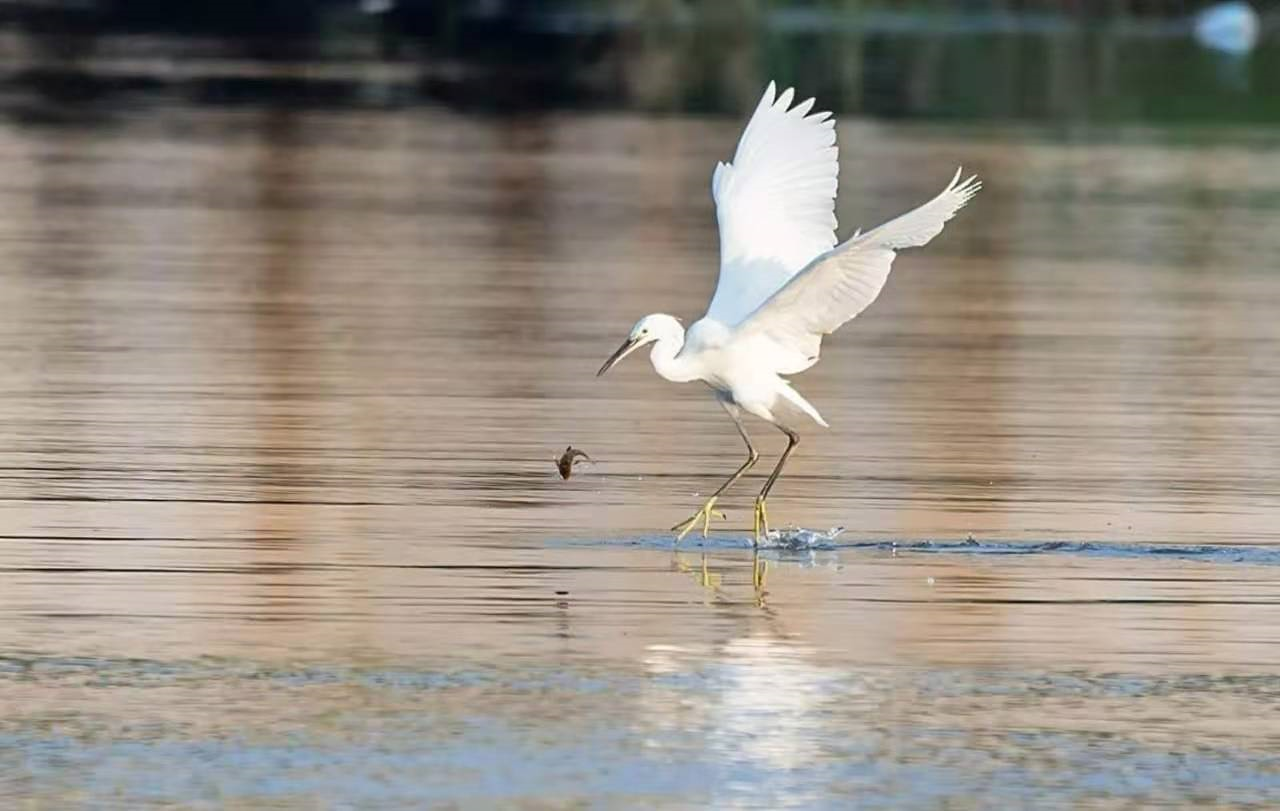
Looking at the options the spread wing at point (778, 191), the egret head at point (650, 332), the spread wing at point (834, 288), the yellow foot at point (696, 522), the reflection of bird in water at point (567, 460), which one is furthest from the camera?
the spread wing at point (778, 191)

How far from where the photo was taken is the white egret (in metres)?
13.5

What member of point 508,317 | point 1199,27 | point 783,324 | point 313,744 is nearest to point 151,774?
point 313,744

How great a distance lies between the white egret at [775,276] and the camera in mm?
13539

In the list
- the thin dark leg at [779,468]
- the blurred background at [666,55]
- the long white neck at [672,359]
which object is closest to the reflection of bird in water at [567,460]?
the long white neck at [672,359]

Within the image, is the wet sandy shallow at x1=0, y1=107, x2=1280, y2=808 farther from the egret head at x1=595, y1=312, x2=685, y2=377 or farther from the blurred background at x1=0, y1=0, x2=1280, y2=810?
the egret head at x1=595, y1=312, x2=685, y2=377

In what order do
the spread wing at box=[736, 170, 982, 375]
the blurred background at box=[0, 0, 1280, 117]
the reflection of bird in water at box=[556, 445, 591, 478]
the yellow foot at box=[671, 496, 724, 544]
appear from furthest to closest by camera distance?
the blurred background at box=[0, 0, 1280, 117] → the reflection of bird in water at box=[556, 445, 591, 478] → the yellow foot at box=[671, 496, 724, 544] → the spread wing at box=[736, 170, 982, 375]

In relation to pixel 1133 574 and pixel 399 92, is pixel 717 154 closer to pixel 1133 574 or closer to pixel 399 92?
pixel 399 92

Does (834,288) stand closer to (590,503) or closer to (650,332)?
(650,332)

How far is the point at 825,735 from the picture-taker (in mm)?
9602

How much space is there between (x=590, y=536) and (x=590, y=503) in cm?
91

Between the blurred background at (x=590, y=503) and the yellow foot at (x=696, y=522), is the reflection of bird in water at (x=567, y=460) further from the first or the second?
the yellow foot at (x=696, y=522)

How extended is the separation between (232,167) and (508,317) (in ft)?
46.9

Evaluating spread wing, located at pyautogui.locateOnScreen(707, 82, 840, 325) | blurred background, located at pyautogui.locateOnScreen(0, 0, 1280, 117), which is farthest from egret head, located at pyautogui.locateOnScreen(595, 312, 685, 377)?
blurred background, located at pyautogui.locateOnScreen(0, 0, 1280, 117)

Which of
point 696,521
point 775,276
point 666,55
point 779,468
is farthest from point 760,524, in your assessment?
point 666,55
